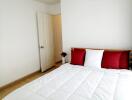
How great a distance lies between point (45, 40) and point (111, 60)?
2.49 metres

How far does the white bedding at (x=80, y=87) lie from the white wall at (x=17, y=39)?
1.56 m

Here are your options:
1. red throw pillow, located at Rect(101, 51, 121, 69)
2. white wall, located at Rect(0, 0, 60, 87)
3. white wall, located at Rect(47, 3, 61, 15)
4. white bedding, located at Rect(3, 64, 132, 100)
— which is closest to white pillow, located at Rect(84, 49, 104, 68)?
red throw pillow, located at Rect(101, 51, 121, 69)

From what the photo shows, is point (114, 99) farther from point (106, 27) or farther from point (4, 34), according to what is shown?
point (4, 34)

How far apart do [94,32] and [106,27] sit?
317mm

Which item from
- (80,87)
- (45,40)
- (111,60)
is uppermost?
(45,40)

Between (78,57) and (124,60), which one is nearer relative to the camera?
(124,60)

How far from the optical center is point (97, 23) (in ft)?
9.56

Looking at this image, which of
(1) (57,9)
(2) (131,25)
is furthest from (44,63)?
(2) (131,25)

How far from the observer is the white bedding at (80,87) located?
4.71ft

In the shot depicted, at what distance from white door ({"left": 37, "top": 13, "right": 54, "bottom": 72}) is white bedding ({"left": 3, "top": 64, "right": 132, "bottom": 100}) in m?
2.01

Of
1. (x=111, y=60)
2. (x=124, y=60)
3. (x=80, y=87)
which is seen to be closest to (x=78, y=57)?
(x=111, y=60)

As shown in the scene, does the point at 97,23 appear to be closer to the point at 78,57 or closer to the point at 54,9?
the point at 78,57

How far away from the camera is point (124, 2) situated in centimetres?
255

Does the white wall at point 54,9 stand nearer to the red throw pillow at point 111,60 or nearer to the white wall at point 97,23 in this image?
the white wall at point 97,23
